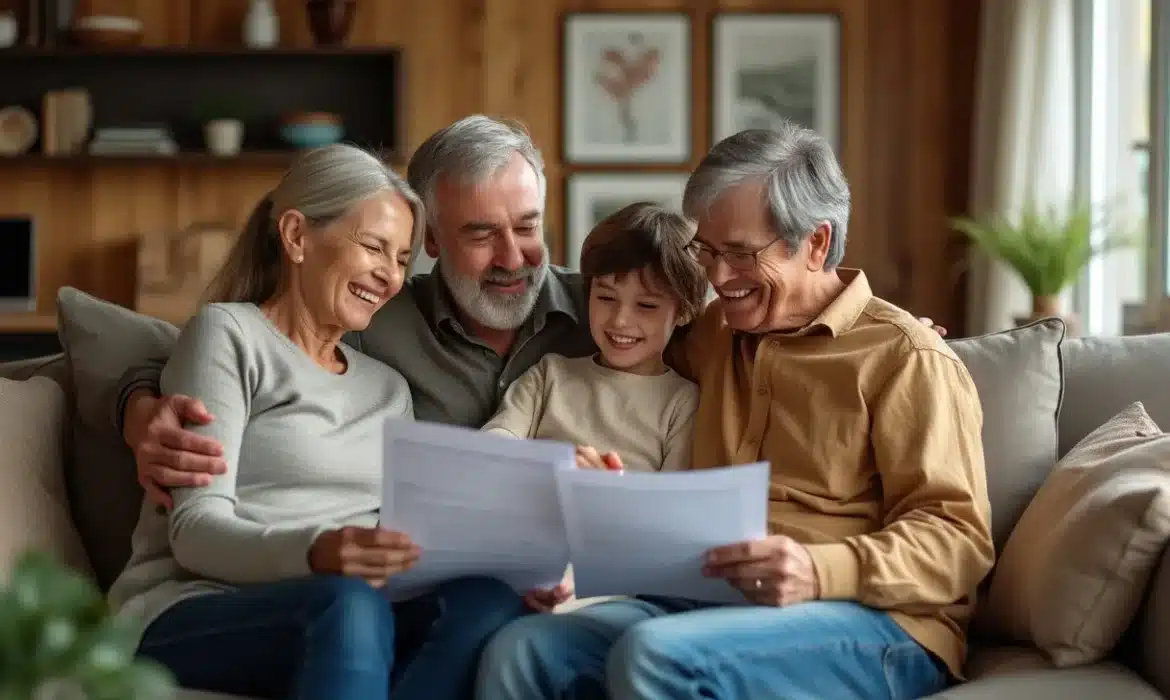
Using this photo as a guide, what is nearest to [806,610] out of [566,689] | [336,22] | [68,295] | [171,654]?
[566,689]

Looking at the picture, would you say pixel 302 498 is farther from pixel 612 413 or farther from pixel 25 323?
pixel 25 323

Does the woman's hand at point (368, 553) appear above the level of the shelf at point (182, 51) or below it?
below

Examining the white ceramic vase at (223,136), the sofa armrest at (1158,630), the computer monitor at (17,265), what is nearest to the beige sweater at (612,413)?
the sofa armrest at (1158,630)

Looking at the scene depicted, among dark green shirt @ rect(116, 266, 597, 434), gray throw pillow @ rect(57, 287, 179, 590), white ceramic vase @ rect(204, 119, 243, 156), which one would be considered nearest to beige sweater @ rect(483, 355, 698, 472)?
dark green shirt @ rect(116, 266, 597, 434)

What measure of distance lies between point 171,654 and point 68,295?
2.33ft

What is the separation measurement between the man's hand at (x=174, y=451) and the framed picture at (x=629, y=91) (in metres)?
4.03

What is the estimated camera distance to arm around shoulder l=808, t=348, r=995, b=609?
1.77m

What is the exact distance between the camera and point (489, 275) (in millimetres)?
2287

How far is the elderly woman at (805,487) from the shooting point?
1.71 meters

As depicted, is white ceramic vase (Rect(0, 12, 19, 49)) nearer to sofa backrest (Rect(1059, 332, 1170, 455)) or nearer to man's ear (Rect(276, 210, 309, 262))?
man's ear (Rect(276, 210, 309, 262))

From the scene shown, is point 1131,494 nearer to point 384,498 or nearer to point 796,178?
point 796,178

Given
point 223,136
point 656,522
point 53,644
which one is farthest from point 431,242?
point 223,136

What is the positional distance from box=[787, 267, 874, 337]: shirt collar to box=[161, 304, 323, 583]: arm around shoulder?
0.74 metres

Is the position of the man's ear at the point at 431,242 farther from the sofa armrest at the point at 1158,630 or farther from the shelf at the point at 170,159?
the shelf at the point at 170,159
